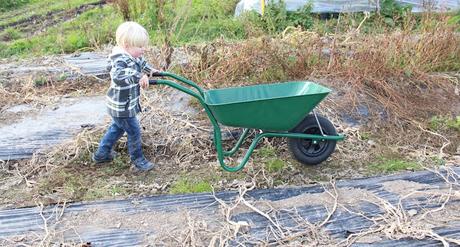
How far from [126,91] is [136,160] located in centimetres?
69

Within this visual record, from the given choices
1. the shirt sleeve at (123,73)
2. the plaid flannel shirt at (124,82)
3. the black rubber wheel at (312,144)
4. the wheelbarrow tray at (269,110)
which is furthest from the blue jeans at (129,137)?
the black rubber wheel at (312,144)

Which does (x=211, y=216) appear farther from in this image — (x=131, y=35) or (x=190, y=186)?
(x=131, y=35)

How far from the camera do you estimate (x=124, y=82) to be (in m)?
3.53

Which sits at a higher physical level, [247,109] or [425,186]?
[247,109]

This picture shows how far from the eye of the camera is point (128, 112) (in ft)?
12.1

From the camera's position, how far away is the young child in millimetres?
3457

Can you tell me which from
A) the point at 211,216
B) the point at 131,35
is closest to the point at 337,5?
the point at 131,35

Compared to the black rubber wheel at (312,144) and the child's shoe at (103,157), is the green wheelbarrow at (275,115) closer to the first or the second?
the black rubber wheel at (312,144)

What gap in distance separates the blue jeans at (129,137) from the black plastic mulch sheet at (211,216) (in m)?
0.54

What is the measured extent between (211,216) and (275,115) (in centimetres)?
82

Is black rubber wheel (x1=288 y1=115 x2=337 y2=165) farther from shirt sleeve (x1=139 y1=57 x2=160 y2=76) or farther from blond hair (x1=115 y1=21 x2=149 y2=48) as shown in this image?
blond hair (x1=115 y1=21 x2=149 y2=48)

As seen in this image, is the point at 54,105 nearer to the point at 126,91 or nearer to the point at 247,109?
the point at 126,91

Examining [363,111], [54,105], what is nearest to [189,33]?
[54,105]

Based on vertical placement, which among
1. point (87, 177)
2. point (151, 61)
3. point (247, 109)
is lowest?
point (87, 177)
